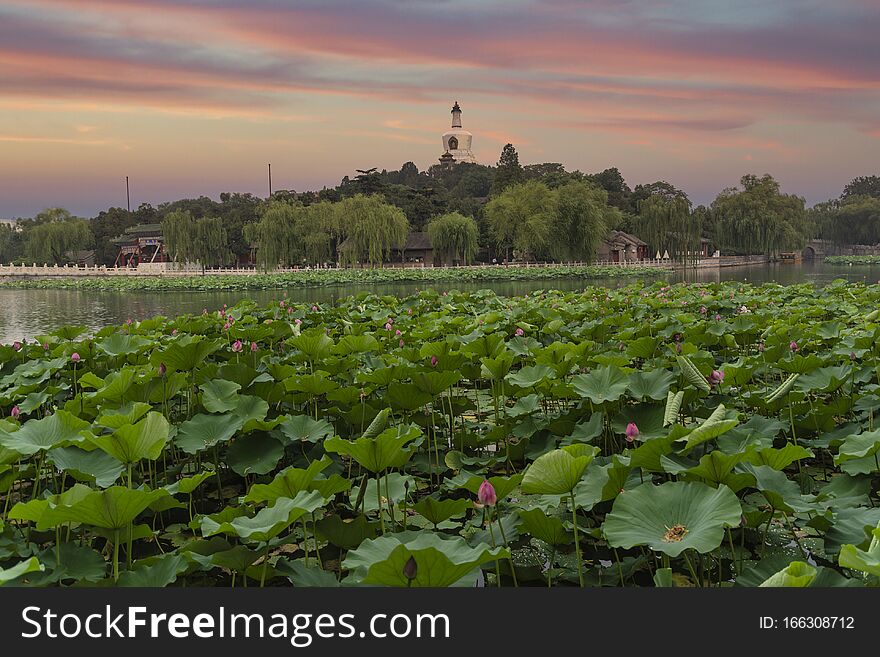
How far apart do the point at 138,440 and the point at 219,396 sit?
0.80 m

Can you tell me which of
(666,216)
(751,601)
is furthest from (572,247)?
(751,601)

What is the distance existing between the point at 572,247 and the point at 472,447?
28.2 m

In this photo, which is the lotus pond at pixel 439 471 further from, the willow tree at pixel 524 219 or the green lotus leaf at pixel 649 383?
the willow tree at pixel 524 219

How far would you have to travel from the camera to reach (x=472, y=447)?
3.25m

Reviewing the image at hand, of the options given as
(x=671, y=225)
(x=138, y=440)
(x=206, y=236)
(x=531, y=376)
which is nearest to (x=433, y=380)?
(x=531, y=376)

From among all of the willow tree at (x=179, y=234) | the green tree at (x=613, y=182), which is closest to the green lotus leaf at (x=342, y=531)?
the willow tree at (x=179, y=234)

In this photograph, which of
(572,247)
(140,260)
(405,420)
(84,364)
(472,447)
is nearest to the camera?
(405,420)

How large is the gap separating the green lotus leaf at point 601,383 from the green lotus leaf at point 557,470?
958 millimetres

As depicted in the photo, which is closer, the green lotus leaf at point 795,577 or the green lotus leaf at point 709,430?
the green lotus leaf at point 795,577

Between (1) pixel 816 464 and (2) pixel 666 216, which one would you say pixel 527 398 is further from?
(2) pixel 666 216

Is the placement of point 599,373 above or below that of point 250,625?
above

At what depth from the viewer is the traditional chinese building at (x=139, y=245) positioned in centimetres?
4928

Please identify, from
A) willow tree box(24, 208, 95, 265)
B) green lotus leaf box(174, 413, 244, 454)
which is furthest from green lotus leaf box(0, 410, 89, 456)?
willow tree box(24, 208, 95, 265)

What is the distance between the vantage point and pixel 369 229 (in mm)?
31078
